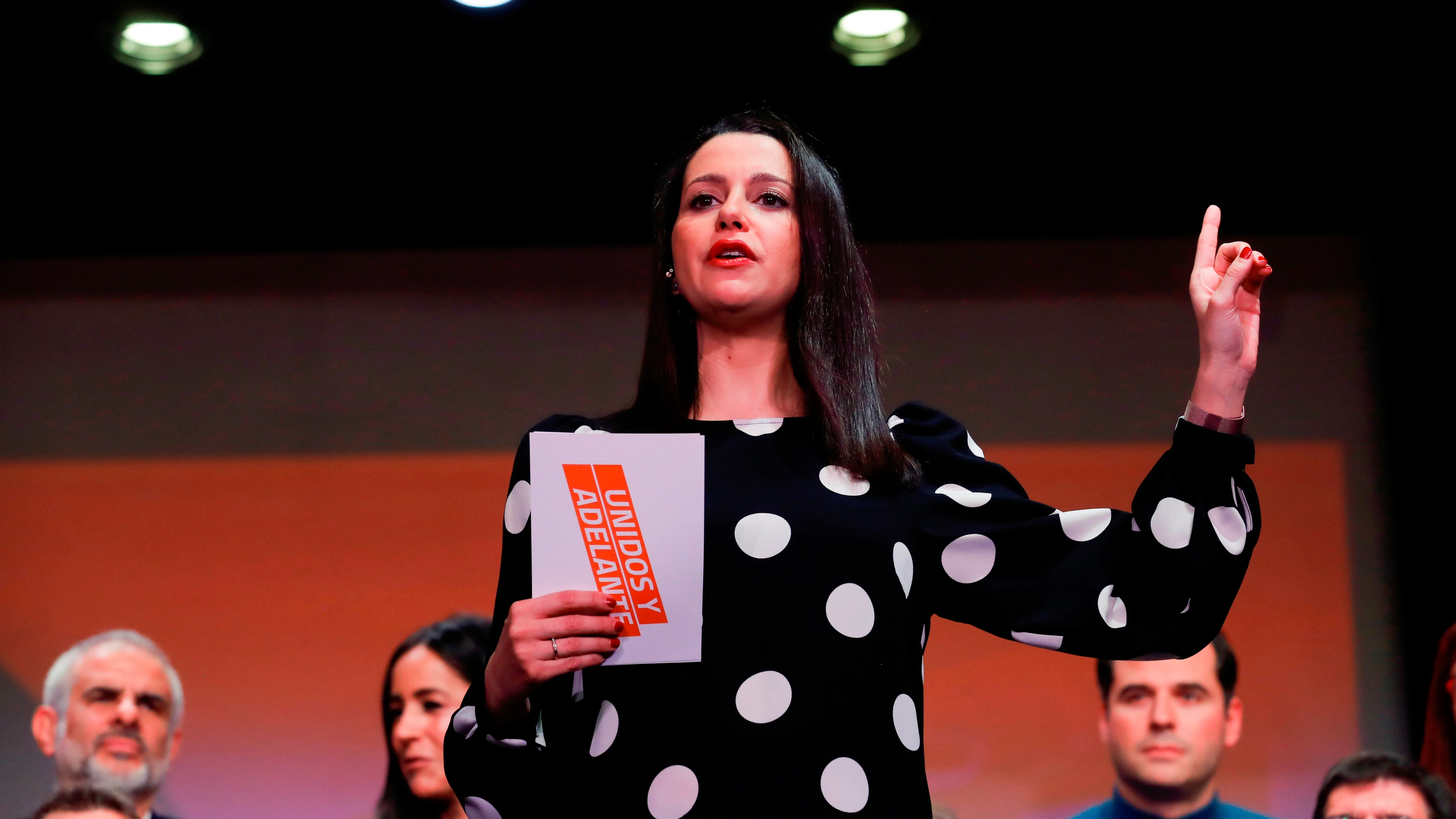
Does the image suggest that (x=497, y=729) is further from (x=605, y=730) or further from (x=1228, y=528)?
(x=1228, y=528)

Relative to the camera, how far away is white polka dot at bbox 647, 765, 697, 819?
127 cm

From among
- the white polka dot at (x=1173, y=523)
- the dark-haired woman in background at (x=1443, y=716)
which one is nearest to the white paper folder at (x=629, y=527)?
the white polka dot at (x=1173, y=523)

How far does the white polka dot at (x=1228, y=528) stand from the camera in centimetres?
135

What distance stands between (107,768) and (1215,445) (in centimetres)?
302

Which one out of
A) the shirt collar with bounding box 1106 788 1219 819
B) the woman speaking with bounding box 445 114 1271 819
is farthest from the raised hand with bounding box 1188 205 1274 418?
the shirt collar with bounding box 1106 788 1219 819

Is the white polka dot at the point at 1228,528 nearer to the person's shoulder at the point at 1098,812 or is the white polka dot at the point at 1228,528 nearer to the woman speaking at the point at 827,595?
the woman speaking at the point at 827,595

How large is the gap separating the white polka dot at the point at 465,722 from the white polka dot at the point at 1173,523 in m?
0.71

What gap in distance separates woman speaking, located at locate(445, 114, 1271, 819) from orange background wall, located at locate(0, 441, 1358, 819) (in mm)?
2152

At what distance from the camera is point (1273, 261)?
371cm

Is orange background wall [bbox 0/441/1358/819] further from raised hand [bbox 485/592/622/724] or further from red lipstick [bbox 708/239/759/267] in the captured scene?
raised hand [bbox 485/592/622/724]

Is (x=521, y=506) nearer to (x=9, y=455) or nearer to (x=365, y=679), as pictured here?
(x=365, y=679)

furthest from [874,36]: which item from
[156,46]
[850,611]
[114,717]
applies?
[114,717]

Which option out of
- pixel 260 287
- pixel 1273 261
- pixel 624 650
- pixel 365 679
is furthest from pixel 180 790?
pixel 1273 261

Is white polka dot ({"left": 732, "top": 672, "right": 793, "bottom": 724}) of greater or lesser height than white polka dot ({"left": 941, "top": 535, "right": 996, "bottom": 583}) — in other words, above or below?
below
